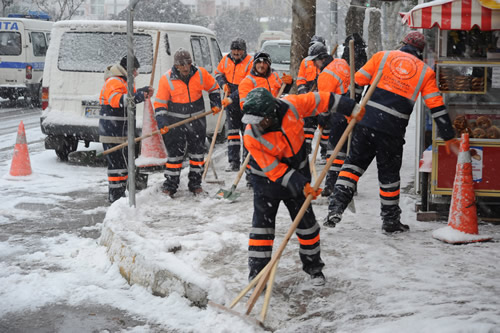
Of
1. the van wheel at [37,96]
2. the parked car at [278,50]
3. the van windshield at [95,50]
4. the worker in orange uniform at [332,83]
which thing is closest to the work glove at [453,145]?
the worker in orange uniform at [332,83]

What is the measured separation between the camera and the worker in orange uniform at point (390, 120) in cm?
610

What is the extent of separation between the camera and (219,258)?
5.71 meters

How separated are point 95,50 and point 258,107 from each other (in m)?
6.41

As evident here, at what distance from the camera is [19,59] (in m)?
20.1

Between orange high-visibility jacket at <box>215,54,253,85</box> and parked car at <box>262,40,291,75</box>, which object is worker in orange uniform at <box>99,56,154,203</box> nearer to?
orange high-visibility jacket at <box>215,54,253,85</box>

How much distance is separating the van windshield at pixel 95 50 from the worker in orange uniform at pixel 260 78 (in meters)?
2.48

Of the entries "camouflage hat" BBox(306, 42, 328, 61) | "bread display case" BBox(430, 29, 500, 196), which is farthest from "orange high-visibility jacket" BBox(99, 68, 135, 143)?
"bread display case" BBox(430, 29, 500, 196)

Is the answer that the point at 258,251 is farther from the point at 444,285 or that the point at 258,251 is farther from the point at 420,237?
the point at 420,237

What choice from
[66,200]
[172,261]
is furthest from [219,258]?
[66,200]

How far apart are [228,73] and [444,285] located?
583cm

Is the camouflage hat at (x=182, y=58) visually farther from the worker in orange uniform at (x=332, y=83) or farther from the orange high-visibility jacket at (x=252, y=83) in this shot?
the worker in orange uniform at (x=332, y=83)

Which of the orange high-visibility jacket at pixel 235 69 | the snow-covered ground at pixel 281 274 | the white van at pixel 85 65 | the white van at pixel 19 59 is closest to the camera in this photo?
the snow-covered ground at pixel 281 274

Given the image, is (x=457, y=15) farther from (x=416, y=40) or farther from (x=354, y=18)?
(x=354, y=18)

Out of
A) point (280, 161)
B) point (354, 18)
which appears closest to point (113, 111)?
point (280, 161)
